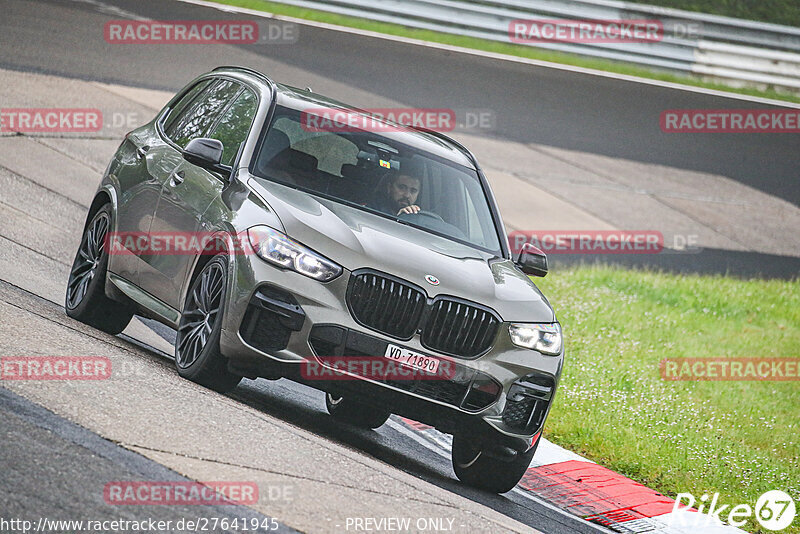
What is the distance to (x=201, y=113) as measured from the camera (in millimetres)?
8891

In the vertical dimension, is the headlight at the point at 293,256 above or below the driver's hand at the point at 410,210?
below

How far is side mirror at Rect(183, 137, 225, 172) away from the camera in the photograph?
7.63m

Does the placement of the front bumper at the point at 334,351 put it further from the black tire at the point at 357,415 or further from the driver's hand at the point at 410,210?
the black tire at the point at 357,415

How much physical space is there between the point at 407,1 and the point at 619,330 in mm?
13766

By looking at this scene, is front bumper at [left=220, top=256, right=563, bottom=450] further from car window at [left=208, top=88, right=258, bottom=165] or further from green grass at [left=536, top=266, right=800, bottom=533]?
green grass at [left=536, top=266, right=800, bottom=533]

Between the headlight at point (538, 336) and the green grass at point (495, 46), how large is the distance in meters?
18.7
